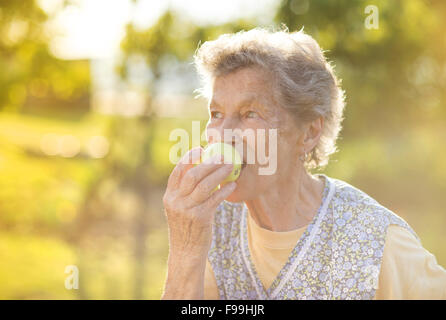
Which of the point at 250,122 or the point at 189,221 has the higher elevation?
the point at 250,122

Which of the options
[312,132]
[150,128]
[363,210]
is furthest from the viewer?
[150,128]

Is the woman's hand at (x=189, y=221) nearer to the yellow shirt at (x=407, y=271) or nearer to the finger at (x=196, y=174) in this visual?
the finger at (x=196, y=174)

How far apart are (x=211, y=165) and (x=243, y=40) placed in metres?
0.73

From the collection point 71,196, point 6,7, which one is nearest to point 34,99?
point 71,196

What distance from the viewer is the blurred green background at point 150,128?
686cm

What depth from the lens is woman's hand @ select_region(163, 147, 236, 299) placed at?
7.18 ft

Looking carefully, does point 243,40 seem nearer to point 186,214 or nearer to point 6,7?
point 186,214

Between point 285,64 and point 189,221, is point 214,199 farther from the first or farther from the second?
point 285,64

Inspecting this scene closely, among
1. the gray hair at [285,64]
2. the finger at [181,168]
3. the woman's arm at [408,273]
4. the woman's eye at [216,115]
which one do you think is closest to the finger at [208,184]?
the finger at [181,168]

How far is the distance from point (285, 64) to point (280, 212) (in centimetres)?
78

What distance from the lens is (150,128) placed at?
726 centimetres

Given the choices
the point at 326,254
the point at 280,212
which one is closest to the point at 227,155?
the point at 280,212

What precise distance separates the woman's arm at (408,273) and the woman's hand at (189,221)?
0.82 meters

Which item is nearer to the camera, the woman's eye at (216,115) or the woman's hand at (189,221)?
the woman's hand at (189,221)
